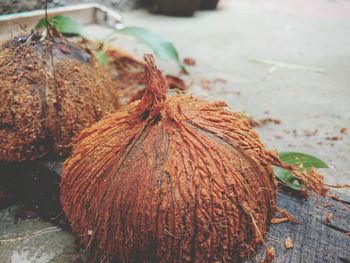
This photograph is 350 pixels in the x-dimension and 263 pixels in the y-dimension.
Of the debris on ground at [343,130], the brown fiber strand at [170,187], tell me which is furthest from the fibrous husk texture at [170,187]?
the debris on ground at [343,130]

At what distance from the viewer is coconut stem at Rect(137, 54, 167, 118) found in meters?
1.01

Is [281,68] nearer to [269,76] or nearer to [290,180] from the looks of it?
[269,76]

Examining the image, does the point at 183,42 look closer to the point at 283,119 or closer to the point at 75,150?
the point at 283,119

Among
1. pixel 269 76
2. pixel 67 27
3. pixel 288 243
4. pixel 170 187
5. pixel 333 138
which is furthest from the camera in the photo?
pixel 269 76

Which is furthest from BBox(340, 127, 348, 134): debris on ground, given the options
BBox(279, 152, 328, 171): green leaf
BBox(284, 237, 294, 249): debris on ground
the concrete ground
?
BBox(284, 237, 294, 249): debris on ground

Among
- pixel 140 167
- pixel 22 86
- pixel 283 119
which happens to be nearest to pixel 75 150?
pixel 140 167

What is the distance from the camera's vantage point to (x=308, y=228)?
119cm

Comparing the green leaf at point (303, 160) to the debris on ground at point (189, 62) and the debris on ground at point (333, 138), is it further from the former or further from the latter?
the debris on ground at point (189, 62)

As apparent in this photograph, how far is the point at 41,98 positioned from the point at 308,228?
0.98m

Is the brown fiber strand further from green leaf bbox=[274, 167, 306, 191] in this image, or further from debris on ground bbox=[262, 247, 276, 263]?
green leaf bbox=[274, 167, 306, 191]

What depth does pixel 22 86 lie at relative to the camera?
142cm

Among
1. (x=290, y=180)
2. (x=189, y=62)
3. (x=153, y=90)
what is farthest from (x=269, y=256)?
(x=189, y=62)

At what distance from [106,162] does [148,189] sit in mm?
153

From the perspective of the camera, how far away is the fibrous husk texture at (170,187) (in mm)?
961
